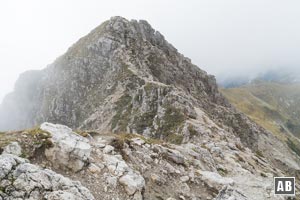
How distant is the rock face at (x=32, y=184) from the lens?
68.9 feet

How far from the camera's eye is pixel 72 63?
144000 mm

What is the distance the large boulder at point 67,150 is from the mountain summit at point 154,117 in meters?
0.10

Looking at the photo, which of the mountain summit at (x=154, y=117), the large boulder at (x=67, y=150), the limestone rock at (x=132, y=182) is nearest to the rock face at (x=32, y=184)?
the large boulder at (x=67, y=150)

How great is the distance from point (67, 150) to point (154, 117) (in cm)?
6548

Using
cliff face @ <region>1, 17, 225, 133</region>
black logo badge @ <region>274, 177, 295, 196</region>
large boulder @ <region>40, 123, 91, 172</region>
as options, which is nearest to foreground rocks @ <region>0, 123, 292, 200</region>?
large boulder @ <region>40, 123, 91, 172</region>

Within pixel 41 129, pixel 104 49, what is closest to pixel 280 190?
pixel 41 129

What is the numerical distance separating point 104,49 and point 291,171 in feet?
239

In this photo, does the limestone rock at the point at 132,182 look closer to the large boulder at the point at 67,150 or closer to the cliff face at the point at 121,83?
the large boulder at the point at 67,150

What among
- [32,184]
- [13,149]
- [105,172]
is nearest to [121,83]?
[105,172]

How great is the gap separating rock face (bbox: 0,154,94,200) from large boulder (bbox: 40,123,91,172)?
7.82 feet

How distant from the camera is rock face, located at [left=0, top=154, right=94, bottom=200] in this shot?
21.0 metres

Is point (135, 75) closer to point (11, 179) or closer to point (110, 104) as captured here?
point (110, 104)

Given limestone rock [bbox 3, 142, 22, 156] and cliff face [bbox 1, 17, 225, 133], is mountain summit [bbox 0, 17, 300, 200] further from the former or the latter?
limestone rock [bbox 3, 142, 22, 156]

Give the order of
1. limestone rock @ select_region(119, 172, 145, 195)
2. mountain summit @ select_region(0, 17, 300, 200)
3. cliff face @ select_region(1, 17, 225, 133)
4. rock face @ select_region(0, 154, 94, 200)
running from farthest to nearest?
cliff face @ select_region(1, 17, 225, 133), mountain summit @ select_region(0, 17, 300, 200), limestone rock @ select_region(119, 172, 145, 195), rock face @ select_region(0, 154, 94, 200)
